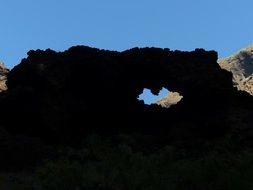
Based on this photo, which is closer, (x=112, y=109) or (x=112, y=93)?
(x=112, y=93)

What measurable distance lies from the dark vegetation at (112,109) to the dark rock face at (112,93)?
0.07 meters

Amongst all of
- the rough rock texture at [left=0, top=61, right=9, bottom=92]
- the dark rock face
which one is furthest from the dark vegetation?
the rough rock texture at [left=0, top=61, right=9, bottom=92]

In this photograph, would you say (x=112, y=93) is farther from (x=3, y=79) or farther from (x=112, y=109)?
(x=3, y=79)

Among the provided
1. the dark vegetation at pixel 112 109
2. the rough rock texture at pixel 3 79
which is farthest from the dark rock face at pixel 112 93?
the rough rock texture at pixel 3 79

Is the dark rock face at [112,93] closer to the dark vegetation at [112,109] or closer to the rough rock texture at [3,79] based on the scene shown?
the dark vegetation at [112,109]

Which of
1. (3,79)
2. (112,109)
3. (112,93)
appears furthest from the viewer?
(3,79)

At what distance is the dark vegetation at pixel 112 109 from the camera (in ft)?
94.7

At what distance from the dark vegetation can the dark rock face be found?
2.7 inches

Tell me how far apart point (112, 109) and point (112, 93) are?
49.8 inches

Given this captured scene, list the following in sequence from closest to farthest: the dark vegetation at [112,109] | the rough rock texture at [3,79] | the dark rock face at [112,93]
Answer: the dark vegetation at [112,109] < the dark rock face at [112,93] < the rough rock texture at [3,79]

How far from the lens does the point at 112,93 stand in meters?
38.2

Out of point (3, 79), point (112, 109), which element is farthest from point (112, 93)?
point (3, 79)

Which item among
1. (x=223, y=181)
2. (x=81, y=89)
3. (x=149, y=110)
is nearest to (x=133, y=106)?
(x=149, y=110)

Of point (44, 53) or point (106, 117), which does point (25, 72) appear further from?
point (106, 117)
